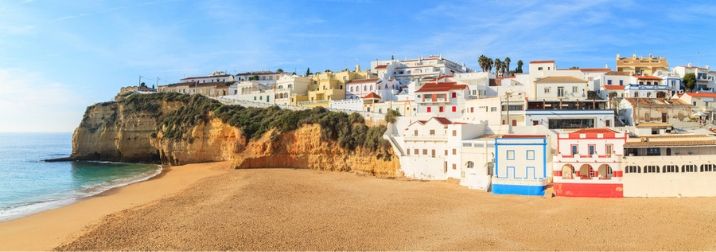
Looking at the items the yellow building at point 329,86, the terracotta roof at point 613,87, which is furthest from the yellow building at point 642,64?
the yellow building at point 329,86

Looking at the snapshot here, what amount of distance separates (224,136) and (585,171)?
3476cm

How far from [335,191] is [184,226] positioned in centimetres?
1090

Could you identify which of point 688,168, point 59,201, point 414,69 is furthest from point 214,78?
point 688,168

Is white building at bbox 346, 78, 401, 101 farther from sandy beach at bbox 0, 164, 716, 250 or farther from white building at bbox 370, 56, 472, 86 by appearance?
sandy beach at bbox 0, 164, 716, 250

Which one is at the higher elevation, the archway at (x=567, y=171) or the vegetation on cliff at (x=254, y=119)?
the vegetation on cliff at (x=254, y=119)

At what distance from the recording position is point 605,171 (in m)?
26.6

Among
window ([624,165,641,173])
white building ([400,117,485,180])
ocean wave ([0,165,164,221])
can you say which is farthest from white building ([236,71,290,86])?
window ([624,165,641,173])

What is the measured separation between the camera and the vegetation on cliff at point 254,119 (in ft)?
133

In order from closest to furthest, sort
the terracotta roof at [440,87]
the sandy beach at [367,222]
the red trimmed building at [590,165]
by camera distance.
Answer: the sandy beach at [367,222]
the red trimmed building at [590,165]
the terracotta roof at [440,87]

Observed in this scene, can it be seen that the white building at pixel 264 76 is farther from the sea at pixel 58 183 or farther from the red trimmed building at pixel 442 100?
the red trimmed building at pixel 442 100

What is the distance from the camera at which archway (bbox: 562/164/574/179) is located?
26.9 m

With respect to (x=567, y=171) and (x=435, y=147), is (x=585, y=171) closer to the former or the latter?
(x=567, y=171)

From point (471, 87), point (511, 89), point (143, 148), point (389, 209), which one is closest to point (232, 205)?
point (389, 209)

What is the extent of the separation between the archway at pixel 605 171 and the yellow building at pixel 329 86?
32088 mm
